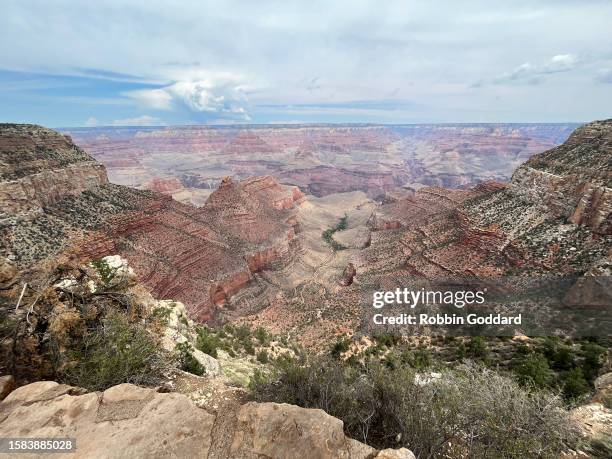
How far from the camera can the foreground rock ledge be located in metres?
5.27

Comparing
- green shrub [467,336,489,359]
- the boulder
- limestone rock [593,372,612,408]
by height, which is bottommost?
green shrub [467,336,489,359]

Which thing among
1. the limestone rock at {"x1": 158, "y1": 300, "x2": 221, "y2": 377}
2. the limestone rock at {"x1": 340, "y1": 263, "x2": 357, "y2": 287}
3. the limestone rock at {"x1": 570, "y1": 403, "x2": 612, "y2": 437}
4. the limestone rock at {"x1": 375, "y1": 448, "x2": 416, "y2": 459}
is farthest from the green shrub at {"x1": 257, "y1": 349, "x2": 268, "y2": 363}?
the limestone rock at {"x1": 340, "y1": 263, "x2": 357, "y2": 287}

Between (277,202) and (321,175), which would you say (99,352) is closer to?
(277,202)

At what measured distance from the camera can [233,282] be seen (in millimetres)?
43562

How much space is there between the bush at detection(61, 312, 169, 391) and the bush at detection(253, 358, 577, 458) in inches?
118

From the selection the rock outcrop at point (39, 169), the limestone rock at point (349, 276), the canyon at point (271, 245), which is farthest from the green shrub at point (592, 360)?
the rock outcrop at point (39, 169)

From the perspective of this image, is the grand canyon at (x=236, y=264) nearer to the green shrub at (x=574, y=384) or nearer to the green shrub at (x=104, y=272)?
the green shrub at (x=104, y=272)

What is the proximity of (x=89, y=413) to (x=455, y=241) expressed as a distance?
37.6m

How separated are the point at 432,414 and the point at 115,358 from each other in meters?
7.28

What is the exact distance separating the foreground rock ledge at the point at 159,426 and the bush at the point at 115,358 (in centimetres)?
98

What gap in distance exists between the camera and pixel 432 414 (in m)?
6.46

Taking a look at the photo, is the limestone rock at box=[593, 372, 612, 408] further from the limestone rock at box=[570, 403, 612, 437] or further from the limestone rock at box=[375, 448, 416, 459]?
the limestone rock at box=[375, 448, 416, 459]

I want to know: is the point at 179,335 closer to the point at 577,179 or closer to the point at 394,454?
the point at 394,454

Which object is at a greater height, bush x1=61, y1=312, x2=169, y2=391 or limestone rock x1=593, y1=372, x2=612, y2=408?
bush x1=61, y1=312, x2=169, y2=391
